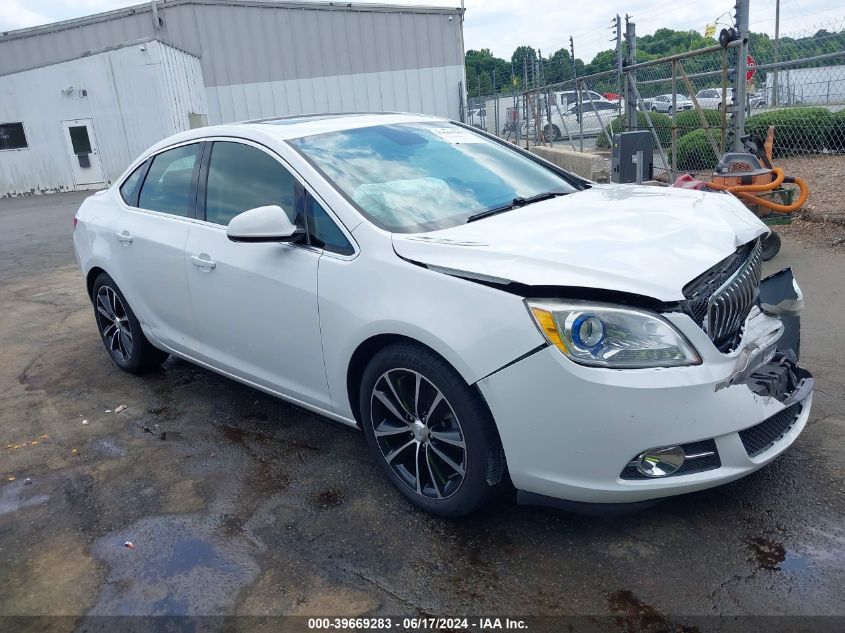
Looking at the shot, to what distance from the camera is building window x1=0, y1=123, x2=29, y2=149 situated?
21562mm

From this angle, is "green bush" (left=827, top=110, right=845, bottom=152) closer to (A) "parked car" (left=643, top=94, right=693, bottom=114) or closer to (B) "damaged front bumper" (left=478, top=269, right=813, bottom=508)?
(A) "parked car" (left=643, top=94, right=693, bottom=114)


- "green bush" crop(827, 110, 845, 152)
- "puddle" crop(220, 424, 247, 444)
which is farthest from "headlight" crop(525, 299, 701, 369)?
"green bush" crop(827, 110, 845, 152)

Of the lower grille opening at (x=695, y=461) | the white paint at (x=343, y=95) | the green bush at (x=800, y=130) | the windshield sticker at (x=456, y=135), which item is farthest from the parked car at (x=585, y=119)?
the lower grille opening at (x=695, y=461)

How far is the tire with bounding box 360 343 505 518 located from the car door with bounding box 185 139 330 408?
15.0 inches

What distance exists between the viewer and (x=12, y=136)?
21672 mm

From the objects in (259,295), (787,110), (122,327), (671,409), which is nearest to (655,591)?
(671,409)

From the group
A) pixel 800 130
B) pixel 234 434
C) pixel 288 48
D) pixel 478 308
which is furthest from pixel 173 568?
pixel 288 48

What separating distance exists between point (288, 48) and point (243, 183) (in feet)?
72.7

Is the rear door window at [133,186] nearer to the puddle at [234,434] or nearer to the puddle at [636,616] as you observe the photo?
the puddle at [234,434]

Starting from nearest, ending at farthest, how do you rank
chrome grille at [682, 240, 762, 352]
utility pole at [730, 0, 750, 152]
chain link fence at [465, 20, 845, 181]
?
1. chrome grille at [682, 240, 762, 352]
2. utility pole at [730, 0, 750, 152]
3. chain link fence at [465, 20, 845, 181]

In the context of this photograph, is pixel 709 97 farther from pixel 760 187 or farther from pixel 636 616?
pixel 636 616

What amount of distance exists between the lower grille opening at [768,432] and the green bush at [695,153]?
10.6m

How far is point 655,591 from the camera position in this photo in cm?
255

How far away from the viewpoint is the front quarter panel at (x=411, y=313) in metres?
2.61
